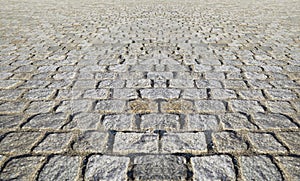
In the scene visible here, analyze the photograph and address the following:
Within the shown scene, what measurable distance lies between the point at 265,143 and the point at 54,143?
191 centimetres

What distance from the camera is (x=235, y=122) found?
104 inches

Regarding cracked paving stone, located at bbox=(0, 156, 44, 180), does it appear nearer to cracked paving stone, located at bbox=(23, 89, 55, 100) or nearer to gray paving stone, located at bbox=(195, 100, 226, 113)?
cracked paving stone, located at bbox=(23, 89, 55, 100)

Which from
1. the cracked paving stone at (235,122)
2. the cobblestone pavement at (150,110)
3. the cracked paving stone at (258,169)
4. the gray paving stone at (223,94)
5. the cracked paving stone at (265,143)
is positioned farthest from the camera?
the gray paving stone at (223,94)

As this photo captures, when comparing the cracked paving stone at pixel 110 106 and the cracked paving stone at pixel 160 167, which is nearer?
the cracked paving stone at pixel 160 167

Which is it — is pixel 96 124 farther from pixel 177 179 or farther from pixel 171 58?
pixel 171 58

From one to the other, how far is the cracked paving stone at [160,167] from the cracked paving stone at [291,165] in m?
0.78

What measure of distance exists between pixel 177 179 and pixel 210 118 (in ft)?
3.18

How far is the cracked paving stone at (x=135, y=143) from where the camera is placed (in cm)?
224

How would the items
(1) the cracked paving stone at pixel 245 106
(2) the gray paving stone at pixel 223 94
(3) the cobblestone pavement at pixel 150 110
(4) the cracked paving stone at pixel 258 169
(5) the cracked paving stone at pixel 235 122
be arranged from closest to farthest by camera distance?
(4) the cracked paving stone at pixel 258 169 < (3) the cobblestone pavement at pixel 150 110 < (5) the cracked paving stone at pixel 235 122 < (1) the cracked paving stone at pixel 245 106 < (2) the gray paving stone at pixel 223 94

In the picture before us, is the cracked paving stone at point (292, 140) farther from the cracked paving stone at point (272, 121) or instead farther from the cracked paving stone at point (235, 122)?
the cracked paving stone at point (235, 122)

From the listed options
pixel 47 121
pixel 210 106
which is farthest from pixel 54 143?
pixel 210 106

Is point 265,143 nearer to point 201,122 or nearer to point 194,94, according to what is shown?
point 201,122

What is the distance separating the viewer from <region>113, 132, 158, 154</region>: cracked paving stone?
2.24 meters

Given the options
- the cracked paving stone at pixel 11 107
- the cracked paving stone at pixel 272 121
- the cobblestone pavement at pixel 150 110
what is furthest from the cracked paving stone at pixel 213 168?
the cracked paving stone at pixel 11 107
